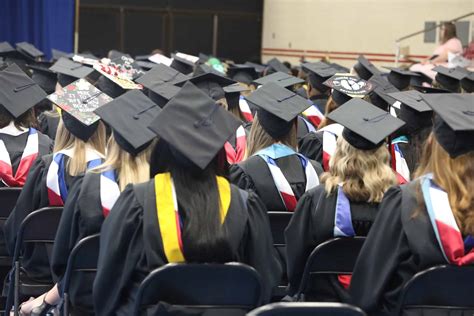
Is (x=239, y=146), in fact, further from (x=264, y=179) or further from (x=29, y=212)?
(x=29, y=212)

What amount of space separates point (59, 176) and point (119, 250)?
137cm

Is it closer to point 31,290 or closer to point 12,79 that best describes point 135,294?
point 31,290

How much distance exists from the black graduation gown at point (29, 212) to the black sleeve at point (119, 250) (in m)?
1.25

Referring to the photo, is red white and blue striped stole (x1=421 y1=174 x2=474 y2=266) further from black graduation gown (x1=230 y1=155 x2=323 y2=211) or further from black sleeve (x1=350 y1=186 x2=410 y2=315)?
black graduation gown (x1=230 y1=155 x2=323 y2=211)

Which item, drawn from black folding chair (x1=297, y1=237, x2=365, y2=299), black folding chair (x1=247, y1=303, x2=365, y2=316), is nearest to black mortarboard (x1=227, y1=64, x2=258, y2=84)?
black folding chair (x1=297, y1=237, x2=365, y2=299)

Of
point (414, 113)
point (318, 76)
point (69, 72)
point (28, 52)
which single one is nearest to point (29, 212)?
point (414, 113)

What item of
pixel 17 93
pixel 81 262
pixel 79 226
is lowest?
pixel 81 262

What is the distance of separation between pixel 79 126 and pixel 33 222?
0.66 m

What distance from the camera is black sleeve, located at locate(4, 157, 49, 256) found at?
4.20 meters

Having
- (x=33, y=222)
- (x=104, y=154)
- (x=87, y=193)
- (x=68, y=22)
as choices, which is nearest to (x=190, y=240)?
(x=87, y=193)

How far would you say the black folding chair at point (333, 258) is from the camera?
135 inches

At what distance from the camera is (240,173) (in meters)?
4.47

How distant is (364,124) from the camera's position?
400 centimetres

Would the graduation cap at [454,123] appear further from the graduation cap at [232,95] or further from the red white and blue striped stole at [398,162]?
the graduation cap at [232,95]
